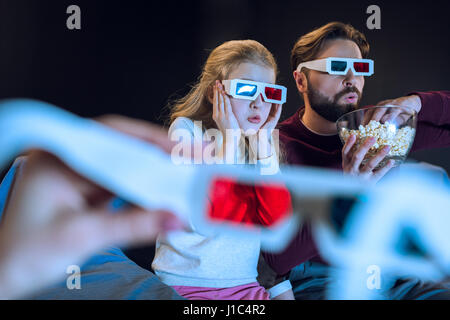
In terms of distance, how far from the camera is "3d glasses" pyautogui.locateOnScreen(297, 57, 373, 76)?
1063 millimetres

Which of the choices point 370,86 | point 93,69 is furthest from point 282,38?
point 93,69

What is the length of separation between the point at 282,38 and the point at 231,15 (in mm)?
146

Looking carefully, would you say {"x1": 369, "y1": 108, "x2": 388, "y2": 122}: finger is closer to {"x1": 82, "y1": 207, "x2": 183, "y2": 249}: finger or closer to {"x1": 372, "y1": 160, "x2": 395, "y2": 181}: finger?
{"x1": 372, "y1": 160, "x2": 395, "y2": 181}: finger

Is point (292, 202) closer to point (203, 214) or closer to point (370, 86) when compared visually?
point (203, 214)

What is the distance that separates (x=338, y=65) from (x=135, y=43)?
537mm

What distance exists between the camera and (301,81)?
1072 millimetres

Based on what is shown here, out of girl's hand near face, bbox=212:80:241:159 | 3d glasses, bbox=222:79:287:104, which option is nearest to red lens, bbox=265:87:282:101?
3d glasses, bbox=222:79:287:104

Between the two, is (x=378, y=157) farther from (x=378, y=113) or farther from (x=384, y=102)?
(x=384, y=102)

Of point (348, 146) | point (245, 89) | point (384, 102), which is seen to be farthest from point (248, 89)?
point (384, 102)

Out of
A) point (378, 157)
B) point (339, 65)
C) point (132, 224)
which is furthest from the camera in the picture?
point (339, 65)

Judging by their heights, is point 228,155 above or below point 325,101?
below

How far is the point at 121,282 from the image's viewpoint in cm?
92

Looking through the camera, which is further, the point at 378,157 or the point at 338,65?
the point at 338,65

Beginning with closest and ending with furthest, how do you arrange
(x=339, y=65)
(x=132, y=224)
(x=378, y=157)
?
(x=132, y=224)
(x=378, y=157)
(x=339, y=65)
